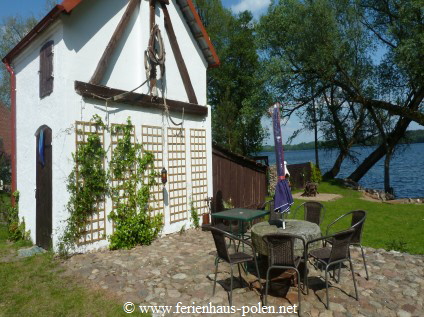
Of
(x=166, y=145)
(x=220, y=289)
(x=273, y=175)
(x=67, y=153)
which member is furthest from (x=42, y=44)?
(x=273, y=175)

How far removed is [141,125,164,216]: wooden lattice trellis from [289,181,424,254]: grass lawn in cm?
452

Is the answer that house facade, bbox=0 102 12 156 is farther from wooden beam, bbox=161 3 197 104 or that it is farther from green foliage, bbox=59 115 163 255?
green foliage, bbox=59 115 163 255

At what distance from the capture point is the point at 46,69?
7.10 metres

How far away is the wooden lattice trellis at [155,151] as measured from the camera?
7996 mm

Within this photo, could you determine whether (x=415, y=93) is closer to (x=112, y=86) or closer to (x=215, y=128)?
(x=215, y=128)

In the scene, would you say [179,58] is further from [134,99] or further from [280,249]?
[280,249]

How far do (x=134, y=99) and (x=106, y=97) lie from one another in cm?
74

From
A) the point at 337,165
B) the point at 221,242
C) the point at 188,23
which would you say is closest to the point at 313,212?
the point at 221,242

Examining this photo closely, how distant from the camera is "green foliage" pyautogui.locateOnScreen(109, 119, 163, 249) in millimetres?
7137

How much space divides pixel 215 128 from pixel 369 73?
932 centimetres

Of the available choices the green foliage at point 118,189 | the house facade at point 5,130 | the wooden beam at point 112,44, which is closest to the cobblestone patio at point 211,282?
the green foliage at point 118,189

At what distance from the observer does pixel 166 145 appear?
8531mm

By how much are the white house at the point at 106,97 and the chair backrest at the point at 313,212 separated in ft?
11.8

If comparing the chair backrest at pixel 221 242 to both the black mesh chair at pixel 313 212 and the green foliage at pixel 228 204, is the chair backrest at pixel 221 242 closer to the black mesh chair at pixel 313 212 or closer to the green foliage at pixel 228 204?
the black mesh chair at pixel 313 212
